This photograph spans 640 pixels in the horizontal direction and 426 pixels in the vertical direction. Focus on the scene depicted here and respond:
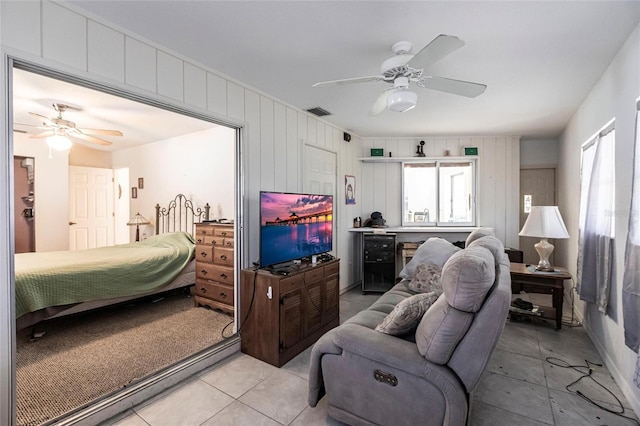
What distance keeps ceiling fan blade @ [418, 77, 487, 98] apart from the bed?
3.59 m

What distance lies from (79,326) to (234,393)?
7.62ft

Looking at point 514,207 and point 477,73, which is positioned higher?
point 477,73

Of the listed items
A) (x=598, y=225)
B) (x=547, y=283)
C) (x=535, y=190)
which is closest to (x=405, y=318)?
(x=598, y=225)

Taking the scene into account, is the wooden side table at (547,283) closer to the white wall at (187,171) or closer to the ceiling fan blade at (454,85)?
the ceiling fan blade at (454,85)

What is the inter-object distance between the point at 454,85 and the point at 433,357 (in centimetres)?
174

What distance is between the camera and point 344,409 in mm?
1797

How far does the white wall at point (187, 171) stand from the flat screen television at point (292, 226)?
1545 mm

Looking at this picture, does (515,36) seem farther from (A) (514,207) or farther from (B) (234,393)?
(A) (514,207)

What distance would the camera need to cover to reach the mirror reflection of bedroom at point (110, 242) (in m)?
2.54

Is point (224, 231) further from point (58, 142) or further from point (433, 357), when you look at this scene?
point (433, 357)

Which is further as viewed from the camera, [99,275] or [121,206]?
[121,206]

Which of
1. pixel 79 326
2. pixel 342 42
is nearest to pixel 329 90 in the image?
pixel 342 42

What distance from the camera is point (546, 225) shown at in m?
3.21

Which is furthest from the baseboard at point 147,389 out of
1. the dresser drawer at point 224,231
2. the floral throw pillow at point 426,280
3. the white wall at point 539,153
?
the white wall at point 539,153
